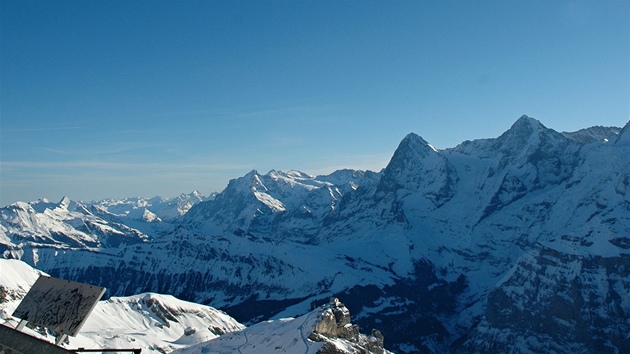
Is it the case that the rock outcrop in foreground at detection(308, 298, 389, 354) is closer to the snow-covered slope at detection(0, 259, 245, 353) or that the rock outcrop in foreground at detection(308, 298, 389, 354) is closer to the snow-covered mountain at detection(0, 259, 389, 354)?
the snow-covered mountain at detection(0, 259, 389, 354)

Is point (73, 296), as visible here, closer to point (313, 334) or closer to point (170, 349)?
point (313, 334)

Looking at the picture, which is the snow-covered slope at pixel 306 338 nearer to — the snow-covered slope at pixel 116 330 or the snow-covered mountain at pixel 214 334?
the snow-covered mountain at pixel 214 334

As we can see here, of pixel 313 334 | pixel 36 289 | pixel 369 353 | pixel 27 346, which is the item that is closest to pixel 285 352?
pixel 313 334


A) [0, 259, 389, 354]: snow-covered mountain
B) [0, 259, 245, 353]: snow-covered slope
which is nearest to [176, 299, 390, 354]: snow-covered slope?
[0, 259, 389, 354]: snow-covered mountain

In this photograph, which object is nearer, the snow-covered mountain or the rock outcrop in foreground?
the rock outcrop in foreground

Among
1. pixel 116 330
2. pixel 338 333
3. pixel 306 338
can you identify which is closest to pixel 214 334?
pixel 116 330

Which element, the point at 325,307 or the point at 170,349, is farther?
the point at 170,349

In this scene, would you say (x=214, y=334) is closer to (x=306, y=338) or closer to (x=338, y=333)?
(x=338, y=333)

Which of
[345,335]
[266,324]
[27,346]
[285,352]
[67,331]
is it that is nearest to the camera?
[27,346]

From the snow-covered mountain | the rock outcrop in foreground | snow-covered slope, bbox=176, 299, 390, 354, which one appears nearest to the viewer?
snow-covered slope, bbox=176, 299, 390, 354

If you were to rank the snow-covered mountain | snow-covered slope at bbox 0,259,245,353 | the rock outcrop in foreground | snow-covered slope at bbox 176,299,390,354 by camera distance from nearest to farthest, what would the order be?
snow-covered slope at bbox 176,299,390,354 → the rock outcrop in foreground → the snow-covered mountain → snow-covered slope at bbox 0,259,245,353

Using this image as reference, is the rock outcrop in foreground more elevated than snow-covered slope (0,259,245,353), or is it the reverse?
the rock outcrop in foreground

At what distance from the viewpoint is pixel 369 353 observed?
109m

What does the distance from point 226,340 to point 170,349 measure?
36695 millimetres
